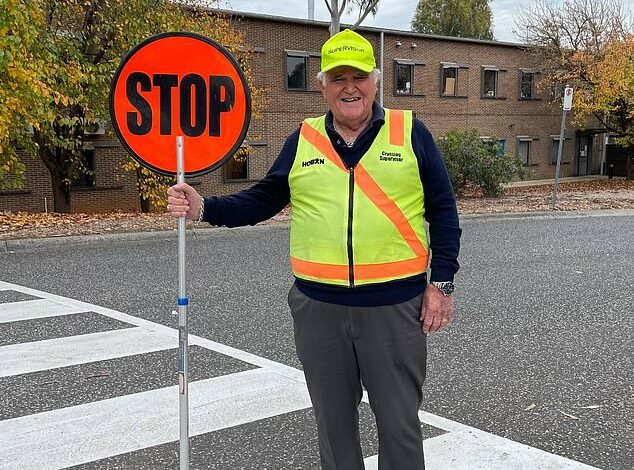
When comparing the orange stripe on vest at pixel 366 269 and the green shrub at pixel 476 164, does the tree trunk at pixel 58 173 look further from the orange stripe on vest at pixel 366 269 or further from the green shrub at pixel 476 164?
the orange stripe on vest at pixel 366 269

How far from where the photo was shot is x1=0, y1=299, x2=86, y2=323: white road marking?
6.34 meters

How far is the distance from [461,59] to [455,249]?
A: 3102 centimetres

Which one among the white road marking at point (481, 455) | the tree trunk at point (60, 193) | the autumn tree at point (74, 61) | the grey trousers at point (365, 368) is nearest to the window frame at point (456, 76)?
the autumn tree at point (74, 61)

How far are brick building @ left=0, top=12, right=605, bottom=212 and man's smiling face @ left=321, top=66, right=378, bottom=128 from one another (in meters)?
18.5

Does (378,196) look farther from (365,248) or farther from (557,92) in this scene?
(557,92)

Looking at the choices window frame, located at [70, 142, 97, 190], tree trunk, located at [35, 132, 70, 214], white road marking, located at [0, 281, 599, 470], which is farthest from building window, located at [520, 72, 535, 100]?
white road marking, located at [0, 281, 599, 470]

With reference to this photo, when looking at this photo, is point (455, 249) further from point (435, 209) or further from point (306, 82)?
point (306, 82)

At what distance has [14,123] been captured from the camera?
12539mm

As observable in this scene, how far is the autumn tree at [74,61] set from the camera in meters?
11.7

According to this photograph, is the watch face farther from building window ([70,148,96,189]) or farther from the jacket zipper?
building window ([70,148,96,189])

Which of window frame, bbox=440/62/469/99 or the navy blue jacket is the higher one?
window frame, bbox=440/62/469/99

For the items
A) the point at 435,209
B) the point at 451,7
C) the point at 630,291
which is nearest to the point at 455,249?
the point at 435,209

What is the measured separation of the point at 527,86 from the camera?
34688 mm

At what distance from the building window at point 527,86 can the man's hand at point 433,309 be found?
A: 112ft
